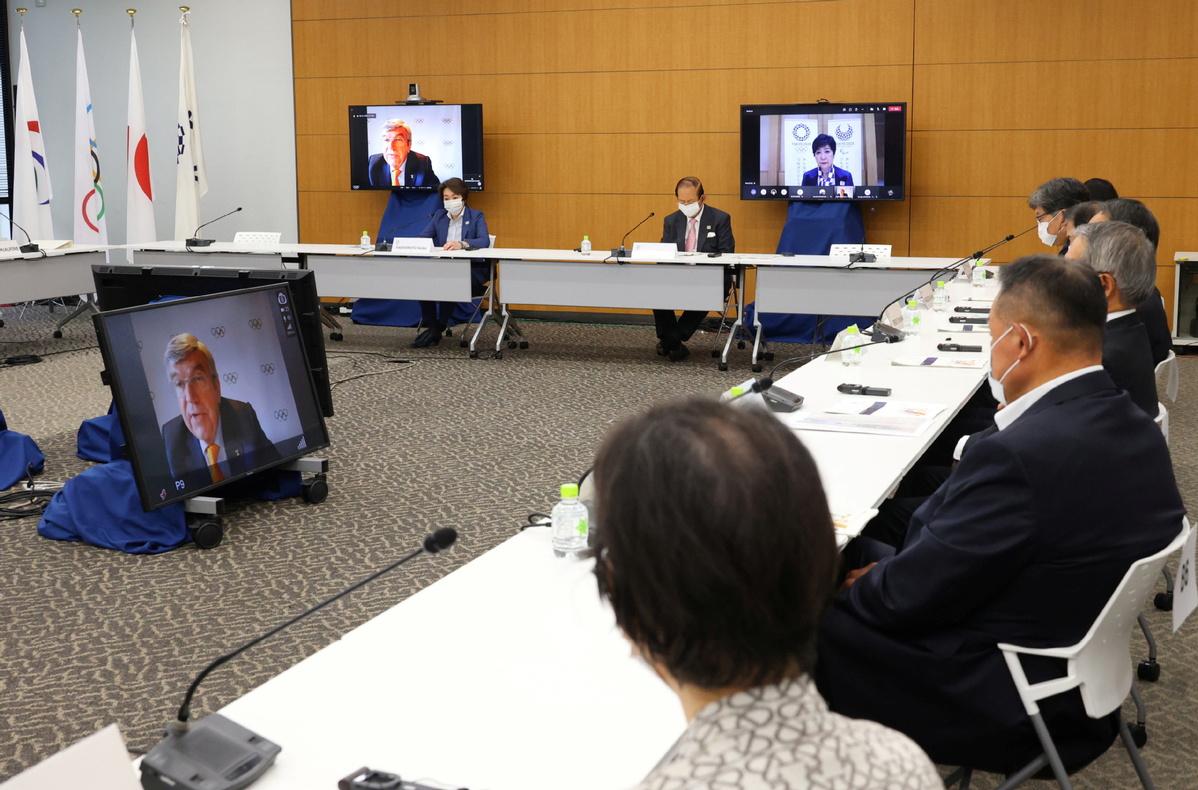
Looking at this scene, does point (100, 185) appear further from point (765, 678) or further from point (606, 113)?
point (765, 678)

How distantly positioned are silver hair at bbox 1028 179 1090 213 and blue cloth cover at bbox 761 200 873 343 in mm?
2327

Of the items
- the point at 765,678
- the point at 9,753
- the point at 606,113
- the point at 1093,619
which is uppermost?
the point at 606,113

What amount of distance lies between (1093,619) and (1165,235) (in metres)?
7.77

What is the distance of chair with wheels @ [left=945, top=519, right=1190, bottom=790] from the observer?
1.81 m

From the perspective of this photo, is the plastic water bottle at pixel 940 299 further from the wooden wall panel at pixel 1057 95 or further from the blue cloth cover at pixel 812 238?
the wooden wall panel at pixel 1057 95

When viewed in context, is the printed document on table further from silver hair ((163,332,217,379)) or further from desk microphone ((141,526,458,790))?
silver hair ((163,332,217,379))

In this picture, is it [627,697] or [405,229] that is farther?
[405,229]

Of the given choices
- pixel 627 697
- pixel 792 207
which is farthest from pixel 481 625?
pixel 792 207

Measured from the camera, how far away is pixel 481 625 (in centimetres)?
182

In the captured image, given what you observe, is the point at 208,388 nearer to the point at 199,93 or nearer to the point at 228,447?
the point at 228,447

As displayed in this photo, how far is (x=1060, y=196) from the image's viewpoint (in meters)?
6.28

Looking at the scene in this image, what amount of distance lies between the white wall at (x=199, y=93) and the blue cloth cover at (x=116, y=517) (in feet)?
22.8

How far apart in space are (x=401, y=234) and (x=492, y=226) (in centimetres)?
93

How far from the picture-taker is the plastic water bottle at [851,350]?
166 inches
